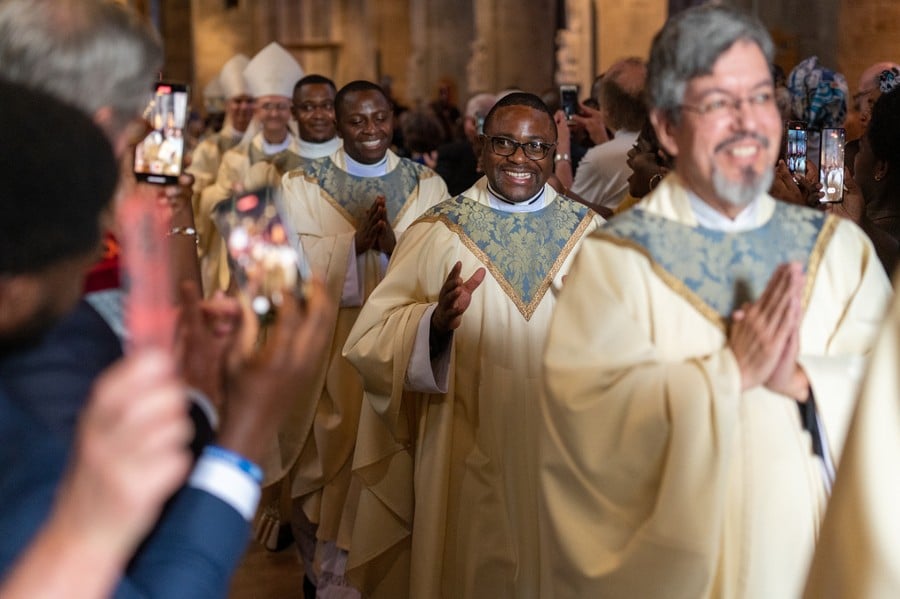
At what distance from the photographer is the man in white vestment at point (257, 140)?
896cm

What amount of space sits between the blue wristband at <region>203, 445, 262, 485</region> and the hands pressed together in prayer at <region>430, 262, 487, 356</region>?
84.1 inches

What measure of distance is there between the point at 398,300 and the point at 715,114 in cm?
185

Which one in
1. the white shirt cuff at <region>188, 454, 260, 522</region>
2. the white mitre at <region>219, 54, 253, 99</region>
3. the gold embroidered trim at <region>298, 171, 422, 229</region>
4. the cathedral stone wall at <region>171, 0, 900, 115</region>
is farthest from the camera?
the white mitre at <region>219, 54, 253, 99</region>

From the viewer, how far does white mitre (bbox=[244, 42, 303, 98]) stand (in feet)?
33.1

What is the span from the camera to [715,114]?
3.02 m

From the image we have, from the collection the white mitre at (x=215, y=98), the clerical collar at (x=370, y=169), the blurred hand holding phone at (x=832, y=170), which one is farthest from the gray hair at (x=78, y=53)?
the white mitre at (x=215, y=98)

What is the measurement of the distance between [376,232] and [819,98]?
2017 mm

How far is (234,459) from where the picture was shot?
191 centimetres

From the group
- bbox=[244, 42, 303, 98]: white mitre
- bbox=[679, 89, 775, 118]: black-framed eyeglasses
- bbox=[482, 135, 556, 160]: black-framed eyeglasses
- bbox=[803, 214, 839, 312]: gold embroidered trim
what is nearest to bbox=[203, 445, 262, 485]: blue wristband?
bbox=[679, 89, 775, 118]: black-framed eyeglasses

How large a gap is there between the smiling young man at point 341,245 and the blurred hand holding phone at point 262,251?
380 centimetres

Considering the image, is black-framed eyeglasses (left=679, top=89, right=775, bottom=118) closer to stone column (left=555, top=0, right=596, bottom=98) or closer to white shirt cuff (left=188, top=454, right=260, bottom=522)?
white shirt cuff (left=188, top=454, right=260, bottom=522)

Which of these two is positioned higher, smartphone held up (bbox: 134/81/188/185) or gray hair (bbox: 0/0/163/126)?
gray hair (bbox: 0/0/163/126)

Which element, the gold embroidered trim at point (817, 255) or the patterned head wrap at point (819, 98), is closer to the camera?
the gold embroidered trim at point (817, 255)

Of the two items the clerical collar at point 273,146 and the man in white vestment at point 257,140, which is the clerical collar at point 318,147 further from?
the clerical collar at point 273,146
